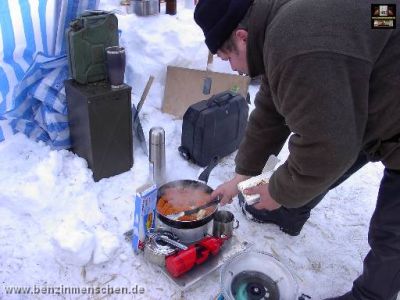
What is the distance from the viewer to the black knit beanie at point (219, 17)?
1287 millimetres

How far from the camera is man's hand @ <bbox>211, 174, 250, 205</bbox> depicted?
6.84 feet

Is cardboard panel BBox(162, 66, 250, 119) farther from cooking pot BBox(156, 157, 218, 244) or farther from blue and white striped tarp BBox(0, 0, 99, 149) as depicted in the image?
cooking pot BBox(156, 157, 218, 244)

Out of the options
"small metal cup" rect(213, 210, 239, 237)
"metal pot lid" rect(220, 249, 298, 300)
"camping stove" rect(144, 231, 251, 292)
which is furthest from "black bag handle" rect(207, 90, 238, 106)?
"metal pot lid" rect(220, 249, 298, 300)

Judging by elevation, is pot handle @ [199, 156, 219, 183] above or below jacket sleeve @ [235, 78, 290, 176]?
below

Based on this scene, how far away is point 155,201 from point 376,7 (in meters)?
1.51

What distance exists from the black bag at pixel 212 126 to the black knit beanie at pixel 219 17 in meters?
1.63

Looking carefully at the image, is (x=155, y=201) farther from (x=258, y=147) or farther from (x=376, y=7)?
(x=376, y=7)

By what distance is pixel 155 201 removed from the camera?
221cm

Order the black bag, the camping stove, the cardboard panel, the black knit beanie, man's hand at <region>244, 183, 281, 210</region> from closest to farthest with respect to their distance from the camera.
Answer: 1. the black knit beanie
2. man's hand at <region>244, 183, 281, 210</region>
3. the camping stove
4. the black bag
5. the cardboard panel

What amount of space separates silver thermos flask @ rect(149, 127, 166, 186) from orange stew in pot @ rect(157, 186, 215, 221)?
0.45 meters

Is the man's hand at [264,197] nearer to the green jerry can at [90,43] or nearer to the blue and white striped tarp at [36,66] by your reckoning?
the green jerry can at [90,43]

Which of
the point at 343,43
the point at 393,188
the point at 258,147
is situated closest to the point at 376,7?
the point at 343,43

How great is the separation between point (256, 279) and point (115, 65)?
1.76 metres

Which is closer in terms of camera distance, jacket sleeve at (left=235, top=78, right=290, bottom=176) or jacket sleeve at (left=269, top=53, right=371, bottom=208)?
jacket sleeve at (left=269, top=53, right=371, bottom=208)
